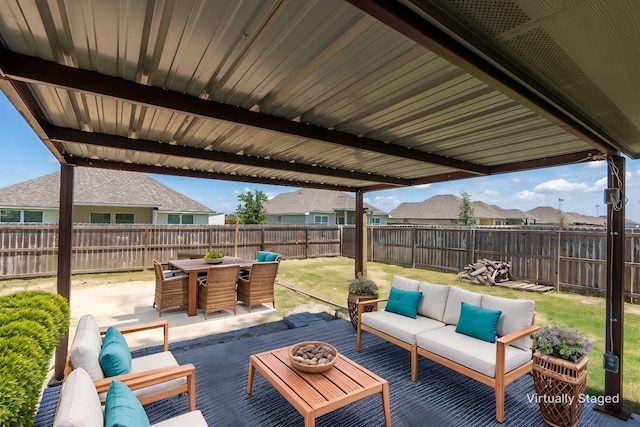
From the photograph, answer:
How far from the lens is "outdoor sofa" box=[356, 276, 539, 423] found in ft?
9.98

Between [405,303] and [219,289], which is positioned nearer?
[405,303]

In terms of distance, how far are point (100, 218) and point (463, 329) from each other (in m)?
14.7

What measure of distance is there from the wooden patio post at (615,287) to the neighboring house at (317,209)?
18.4 meters

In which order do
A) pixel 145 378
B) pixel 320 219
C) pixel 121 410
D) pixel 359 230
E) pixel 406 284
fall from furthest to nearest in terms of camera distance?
pixel 320 219 < pixel 359 230 < pixel 406 284 < pixel 145 378 < pixel 121 410

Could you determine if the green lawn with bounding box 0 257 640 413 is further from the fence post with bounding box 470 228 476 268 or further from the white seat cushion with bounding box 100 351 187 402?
the white seat cushion with bounding box 100 351 187 402

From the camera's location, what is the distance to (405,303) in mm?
4418

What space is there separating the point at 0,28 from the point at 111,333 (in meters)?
2.53

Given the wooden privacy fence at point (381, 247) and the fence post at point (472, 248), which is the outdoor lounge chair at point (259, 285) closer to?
the wooden privacy fence at point (381, 247)

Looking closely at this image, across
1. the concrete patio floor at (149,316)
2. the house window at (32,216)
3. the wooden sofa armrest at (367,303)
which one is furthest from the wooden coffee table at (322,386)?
the house window at (32,216)

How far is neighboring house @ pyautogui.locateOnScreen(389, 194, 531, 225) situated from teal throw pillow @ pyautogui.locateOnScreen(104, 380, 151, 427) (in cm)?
2574

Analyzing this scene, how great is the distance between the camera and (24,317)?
265cm

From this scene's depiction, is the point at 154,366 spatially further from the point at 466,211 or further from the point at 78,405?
the point at 466,211

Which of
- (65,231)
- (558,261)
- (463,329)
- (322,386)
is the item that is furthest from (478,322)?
(558,261)

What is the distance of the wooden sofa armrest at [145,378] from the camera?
2299 millimetres
